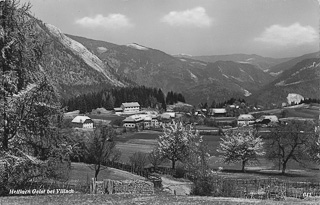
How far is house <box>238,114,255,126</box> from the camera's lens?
62.4m

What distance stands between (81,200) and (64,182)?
181 inches

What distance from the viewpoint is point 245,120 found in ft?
218

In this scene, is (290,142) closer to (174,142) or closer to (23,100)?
(174,142)

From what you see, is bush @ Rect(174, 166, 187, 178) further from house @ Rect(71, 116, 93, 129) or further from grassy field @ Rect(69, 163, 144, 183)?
house @ Rect(71, 116, 93, 129)

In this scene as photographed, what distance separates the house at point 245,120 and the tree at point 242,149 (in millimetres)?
8195

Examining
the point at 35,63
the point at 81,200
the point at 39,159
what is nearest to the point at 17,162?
the point at 39,159

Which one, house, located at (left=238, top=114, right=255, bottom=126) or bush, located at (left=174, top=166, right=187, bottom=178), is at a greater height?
house, located at (left=238, top=114, right=255, bottom=126)

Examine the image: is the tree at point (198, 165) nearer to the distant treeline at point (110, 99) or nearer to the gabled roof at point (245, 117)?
the distant treeline at point (110, 99)

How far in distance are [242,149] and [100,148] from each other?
1115 inches

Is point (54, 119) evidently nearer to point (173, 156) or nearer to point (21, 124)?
point (21, 124)

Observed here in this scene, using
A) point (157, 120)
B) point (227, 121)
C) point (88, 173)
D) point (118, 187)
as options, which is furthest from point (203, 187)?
point (227, 121)

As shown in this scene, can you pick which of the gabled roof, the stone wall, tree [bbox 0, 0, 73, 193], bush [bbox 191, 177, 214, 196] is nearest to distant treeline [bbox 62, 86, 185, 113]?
the gabled roof

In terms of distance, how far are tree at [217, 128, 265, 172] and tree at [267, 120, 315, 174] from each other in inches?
94.8

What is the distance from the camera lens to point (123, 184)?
20188mm
